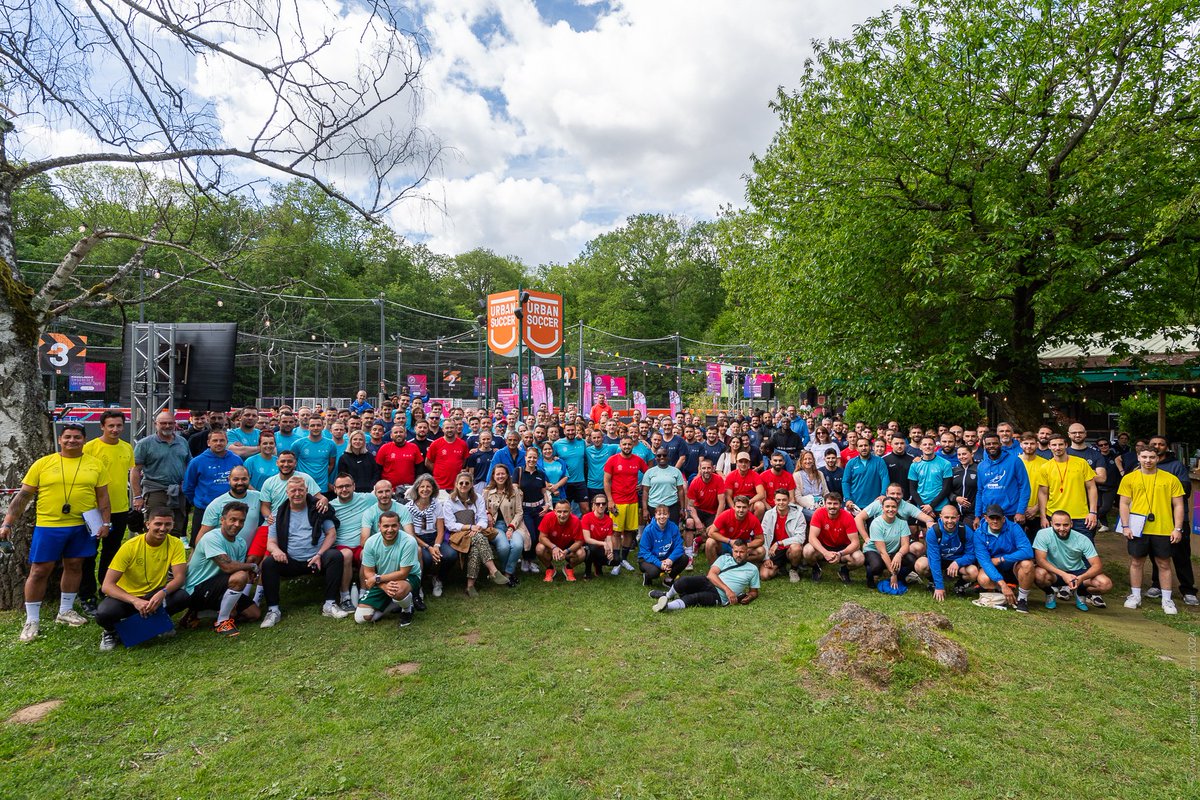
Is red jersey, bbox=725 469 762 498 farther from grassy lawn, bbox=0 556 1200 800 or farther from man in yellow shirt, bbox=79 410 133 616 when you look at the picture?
man in yellow shirt, bbox=79 410 133 616

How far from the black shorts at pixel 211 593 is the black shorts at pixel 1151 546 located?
8409 mm

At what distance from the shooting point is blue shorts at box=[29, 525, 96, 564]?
478 centimetres

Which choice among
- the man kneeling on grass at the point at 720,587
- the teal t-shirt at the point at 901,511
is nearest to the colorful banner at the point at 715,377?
the teal t-shirt at the point at 901,511

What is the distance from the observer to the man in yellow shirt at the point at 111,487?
5.15m

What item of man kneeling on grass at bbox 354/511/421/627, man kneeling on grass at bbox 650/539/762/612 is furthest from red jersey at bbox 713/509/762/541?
man kneeling on grass at bbox 354/511/421/627

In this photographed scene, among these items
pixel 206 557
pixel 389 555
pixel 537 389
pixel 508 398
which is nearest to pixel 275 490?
pixel 206 557

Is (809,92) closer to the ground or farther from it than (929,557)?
farther from it

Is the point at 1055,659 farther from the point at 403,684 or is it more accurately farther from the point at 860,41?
the point at 860,41

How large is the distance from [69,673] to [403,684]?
89.5 inches

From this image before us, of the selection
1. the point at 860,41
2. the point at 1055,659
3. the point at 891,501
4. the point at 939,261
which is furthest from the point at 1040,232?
the point at 1055,659

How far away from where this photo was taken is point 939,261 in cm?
1018

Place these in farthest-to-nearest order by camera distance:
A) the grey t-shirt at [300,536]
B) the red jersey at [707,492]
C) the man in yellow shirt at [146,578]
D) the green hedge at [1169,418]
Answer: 1. the green hedge at [1169,418]
2. the red jersey at [707,492]
3. the grey t-shirt at [300,536]
4. the man in yellow shirt at [146,578]

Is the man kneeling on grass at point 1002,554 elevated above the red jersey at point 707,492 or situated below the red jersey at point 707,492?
below

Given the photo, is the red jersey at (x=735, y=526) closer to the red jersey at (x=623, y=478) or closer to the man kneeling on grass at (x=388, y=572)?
the red jersey at (x=623, y=478)
